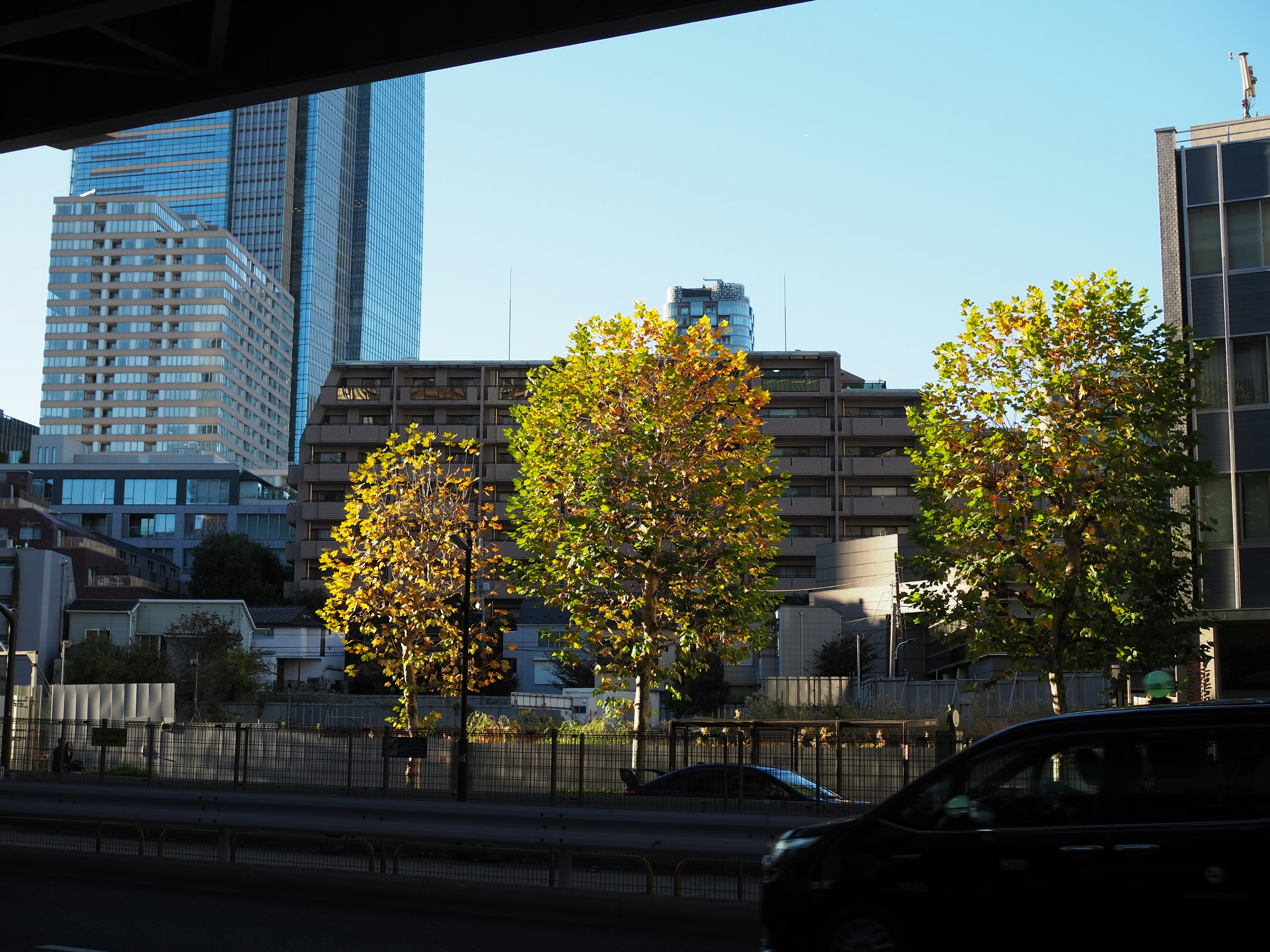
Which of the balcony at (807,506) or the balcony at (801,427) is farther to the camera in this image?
the balcony at (801,427)

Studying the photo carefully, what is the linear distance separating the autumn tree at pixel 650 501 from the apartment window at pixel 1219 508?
10.0 m

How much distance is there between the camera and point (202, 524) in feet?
429

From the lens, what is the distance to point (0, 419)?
576 ft

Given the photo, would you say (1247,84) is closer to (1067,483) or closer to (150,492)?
(1067,483)

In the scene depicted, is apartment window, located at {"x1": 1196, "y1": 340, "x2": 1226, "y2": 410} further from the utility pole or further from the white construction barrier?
the white construction barrier

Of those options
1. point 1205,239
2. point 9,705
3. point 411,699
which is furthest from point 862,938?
point 1205,239

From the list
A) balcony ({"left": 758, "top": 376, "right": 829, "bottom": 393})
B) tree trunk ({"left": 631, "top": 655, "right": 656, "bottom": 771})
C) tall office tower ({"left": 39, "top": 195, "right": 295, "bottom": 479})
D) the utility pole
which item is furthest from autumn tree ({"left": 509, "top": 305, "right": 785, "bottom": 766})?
tall office tower ({"left": 39, "top": 195, "right": 295, "bottom": 479})

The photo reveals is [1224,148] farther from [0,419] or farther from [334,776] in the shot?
[0,419]

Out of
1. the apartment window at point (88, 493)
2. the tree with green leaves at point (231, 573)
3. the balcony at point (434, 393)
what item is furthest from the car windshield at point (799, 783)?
the apartment window at point (88, 493)

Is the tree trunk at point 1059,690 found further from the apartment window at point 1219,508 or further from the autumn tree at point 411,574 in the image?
the autumn tree at point 411,574

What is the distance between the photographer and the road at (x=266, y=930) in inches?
397

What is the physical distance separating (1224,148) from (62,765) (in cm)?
2884

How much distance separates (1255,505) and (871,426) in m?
65.8

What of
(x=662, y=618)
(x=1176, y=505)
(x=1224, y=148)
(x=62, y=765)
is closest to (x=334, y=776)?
(x=62, y=765)
